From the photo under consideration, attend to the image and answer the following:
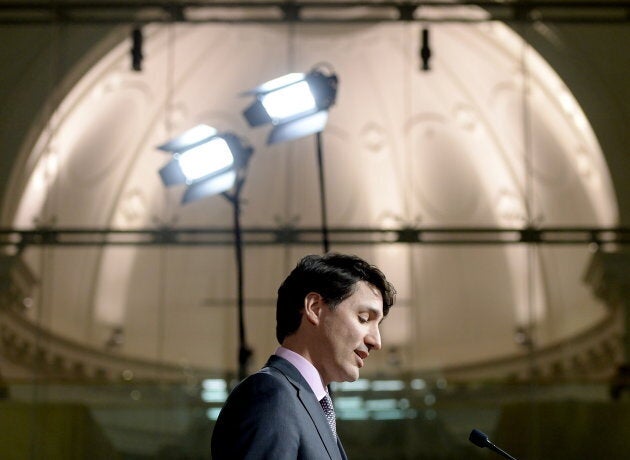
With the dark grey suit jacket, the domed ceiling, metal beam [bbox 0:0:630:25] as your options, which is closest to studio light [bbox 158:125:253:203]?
the domed ceiling

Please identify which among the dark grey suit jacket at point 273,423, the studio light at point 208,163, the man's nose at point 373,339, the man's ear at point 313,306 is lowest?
the dark grey suit jacket at point 273,423

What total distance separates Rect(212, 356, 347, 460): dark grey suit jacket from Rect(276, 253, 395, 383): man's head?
3.4 inches

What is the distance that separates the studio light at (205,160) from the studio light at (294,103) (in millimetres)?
248

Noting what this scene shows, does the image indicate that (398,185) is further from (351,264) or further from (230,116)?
(351,264)

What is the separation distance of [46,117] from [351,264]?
294 inches

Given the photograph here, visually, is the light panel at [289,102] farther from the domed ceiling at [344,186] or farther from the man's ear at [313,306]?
the man's ear at [313,306]

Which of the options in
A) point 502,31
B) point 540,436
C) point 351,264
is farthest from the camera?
point 502,31

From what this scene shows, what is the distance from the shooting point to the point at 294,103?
7.20 metres

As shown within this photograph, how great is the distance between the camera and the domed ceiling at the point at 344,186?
9.28 m

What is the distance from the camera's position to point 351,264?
99.4 inches

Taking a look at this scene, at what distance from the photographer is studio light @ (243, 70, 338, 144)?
7074 mm

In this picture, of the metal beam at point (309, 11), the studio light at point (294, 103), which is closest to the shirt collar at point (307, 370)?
the studio light at point (294, 103)

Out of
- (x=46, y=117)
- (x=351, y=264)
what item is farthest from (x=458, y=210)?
(x=351, y=264)

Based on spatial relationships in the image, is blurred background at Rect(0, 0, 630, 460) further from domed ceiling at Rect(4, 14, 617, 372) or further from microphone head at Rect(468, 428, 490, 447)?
microphone head at Rect(468, 428, 490, 447)
